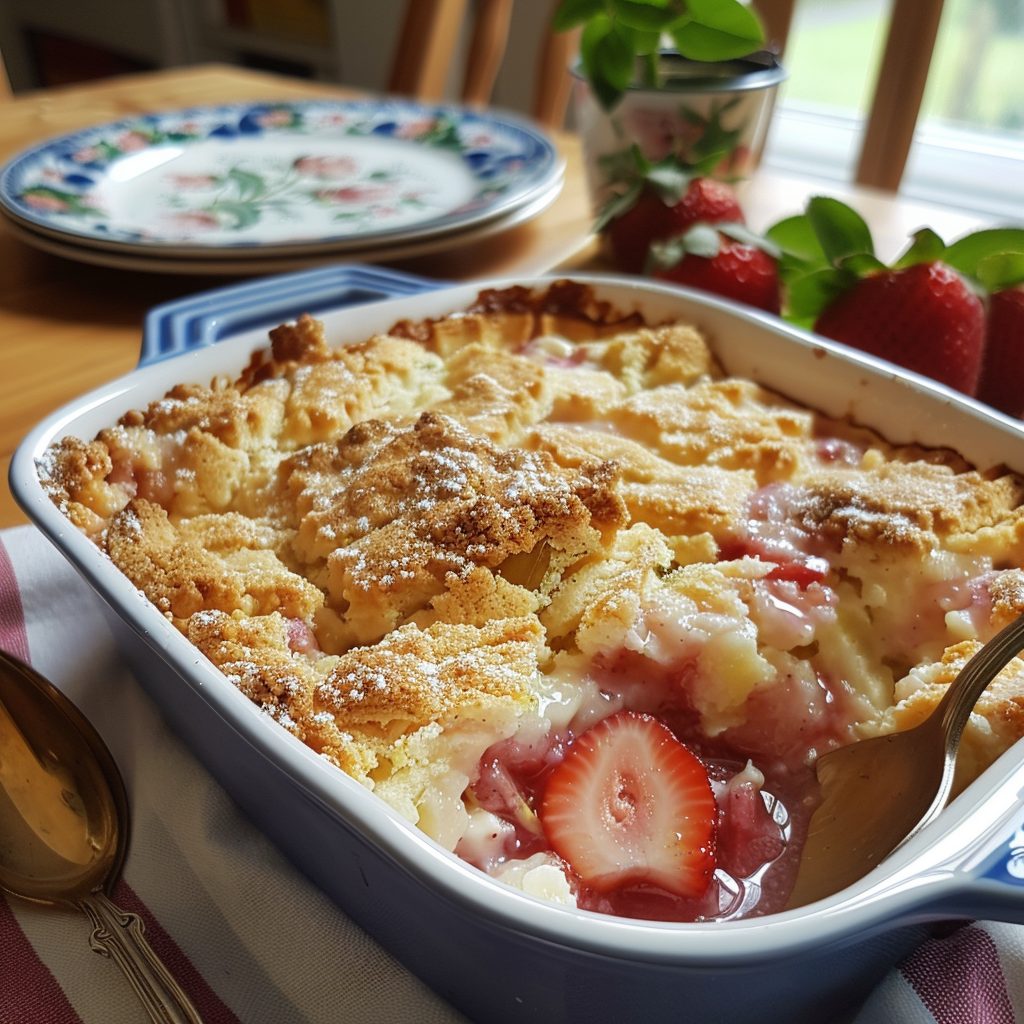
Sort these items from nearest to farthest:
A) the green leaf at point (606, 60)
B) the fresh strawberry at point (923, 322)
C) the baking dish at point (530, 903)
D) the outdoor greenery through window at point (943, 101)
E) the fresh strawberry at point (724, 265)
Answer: the baking dish at point (530, 903) < the fresh strawberry at point (923, 322) < the fresh strawberry at point (724, 265) < the green leaf at point (606, 60) < the outdoor greenery through window at point (943, 101)

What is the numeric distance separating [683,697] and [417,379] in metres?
0.46

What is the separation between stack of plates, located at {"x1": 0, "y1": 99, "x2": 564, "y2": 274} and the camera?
4.82ft

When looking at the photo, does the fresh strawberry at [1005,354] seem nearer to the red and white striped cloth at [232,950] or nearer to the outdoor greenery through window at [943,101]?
the red and white striped cloth at [232,950]

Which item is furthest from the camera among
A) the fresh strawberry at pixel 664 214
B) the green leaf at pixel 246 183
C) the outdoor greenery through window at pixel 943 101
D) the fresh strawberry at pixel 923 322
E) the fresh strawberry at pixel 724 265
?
the outdoor greenery through window at pixel 943 101

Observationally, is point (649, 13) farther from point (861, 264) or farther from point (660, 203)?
point (861, 264)

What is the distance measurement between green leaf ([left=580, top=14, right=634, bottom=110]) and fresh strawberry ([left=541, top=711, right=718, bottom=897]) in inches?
42.5

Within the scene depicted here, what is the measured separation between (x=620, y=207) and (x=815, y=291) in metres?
0.32

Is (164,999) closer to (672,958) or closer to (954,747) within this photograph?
(672,958)

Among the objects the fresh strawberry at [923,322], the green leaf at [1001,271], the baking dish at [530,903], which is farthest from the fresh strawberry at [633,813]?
the green leaf at [1001,271]

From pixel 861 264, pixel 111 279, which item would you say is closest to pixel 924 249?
pixel 861 264

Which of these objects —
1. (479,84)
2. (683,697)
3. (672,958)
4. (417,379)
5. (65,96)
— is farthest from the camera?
(479,84)

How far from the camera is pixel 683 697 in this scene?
79 centimetres

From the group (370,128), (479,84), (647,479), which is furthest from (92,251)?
(479,84)

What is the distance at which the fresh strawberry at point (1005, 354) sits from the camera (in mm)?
1098
